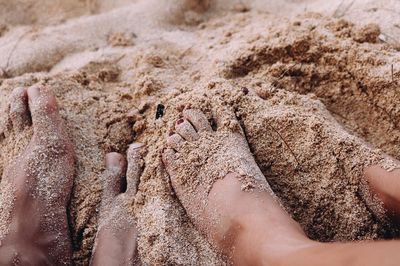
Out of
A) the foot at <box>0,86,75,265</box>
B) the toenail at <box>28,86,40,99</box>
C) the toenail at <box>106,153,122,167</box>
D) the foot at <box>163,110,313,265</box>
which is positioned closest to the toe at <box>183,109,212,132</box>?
the foot at <box>163,110,313,265</box>

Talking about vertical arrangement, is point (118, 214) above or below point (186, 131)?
below

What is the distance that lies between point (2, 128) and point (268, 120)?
0.89 metres

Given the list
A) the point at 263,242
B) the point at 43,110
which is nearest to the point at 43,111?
the point at 43,110

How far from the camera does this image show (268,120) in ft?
5.30

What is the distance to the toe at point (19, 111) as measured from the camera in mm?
1703

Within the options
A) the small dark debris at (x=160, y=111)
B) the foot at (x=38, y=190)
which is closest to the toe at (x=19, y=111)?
the foot at (x=38, y=190)

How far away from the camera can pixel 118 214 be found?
1.57 meters

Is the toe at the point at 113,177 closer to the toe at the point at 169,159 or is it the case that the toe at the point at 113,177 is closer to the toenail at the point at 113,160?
the toenail at the point at 113,160

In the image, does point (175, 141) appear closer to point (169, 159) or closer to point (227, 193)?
point (169, 159)

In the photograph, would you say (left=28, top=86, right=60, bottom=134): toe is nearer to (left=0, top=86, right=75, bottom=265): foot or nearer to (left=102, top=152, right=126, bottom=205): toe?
(left=0, top=86, right=75, bottom=265): foot

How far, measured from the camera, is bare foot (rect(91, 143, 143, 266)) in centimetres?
149

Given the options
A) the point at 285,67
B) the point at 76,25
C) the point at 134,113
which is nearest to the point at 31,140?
the point at 134,113

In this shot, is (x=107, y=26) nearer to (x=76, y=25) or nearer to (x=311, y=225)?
(x=76, y=25)

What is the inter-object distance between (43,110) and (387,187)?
1083mm
